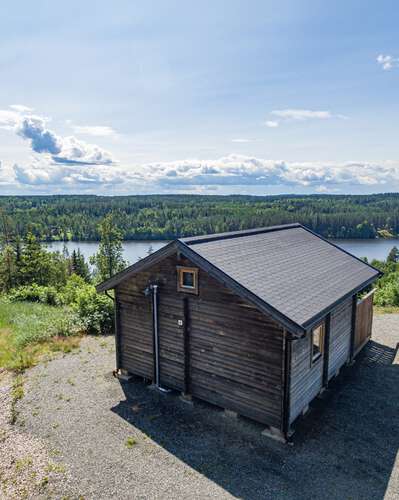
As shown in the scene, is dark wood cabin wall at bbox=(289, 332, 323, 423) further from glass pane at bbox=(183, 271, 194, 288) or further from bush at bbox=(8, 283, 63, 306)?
bush at bbox=(8, 283, 63, 306)

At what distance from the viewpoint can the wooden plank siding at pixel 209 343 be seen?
7492mm

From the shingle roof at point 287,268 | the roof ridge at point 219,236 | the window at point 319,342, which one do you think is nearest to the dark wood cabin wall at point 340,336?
the window at point 319,342

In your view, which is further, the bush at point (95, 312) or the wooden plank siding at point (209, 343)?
the bush at point (95, 312)

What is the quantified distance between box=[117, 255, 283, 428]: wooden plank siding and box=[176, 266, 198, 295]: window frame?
122 millimetres

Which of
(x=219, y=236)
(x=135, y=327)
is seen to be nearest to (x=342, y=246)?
(x=219, y=236)

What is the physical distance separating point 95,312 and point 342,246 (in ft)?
217

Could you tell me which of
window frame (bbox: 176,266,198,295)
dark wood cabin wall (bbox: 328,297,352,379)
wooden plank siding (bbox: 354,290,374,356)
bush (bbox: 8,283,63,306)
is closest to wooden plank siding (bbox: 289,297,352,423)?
dark wood cabin wall (bbox: 328,297,352,379)

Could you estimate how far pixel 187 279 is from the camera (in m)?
8.64

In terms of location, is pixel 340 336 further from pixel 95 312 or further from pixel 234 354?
pixel 95 312

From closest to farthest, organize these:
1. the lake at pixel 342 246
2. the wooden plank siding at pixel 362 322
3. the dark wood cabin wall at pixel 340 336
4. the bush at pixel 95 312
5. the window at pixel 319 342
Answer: the window at pixel 319 342, the dark wood cabin wall at pixel 340 336, the wooden plank siding at pixel 362 322, the bush at pixel 95 312, the lake at pixel 342 246

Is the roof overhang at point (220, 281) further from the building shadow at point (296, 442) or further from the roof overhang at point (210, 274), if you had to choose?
the building shadow at point (296, 442)

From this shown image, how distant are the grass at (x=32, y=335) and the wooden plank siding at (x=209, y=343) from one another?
13.1 feet

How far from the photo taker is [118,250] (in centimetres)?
3897

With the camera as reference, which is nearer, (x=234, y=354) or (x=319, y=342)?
(x=234, y=354)
